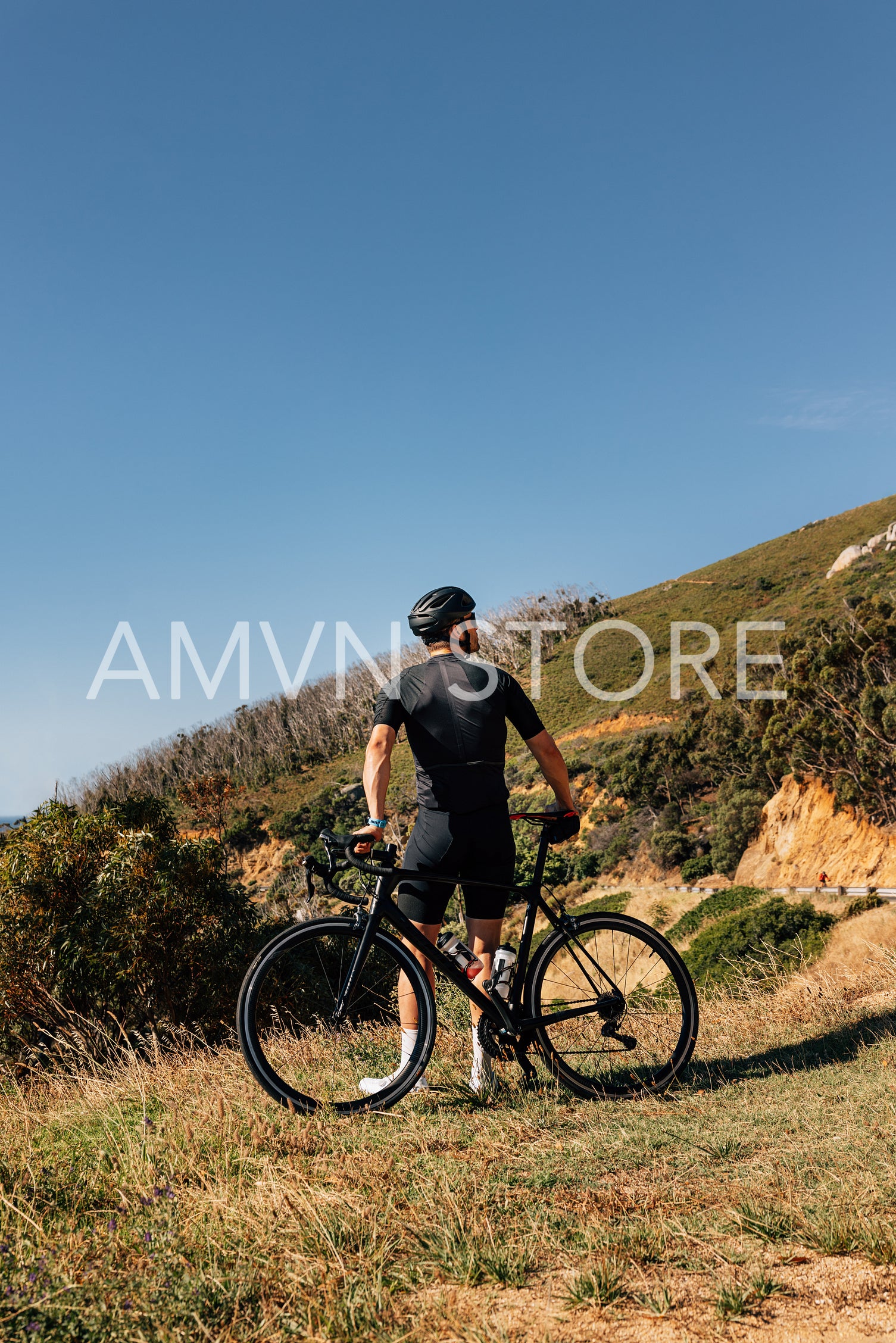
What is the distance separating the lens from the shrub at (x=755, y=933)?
64.5 feet

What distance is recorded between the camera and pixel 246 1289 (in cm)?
205

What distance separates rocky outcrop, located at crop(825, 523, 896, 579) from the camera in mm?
67062

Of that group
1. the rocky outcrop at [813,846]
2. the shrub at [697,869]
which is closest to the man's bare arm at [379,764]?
the rocky outcrop at [813,846]

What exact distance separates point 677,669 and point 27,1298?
215ft

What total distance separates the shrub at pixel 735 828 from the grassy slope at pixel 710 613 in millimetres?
15985

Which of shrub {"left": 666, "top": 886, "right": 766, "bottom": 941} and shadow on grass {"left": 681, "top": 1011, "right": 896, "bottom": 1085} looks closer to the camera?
shadow on grass {"left": 681, "top": 1011, "right": 896, "bottom": 1085}

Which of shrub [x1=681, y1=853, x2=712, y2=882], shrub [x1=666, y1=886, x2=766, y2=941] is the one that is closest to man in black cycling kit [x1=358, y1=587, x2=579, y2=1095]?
shrub [x1=666, y1=886, x2=766, y2=941]

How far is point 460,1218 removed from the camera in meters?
2.34

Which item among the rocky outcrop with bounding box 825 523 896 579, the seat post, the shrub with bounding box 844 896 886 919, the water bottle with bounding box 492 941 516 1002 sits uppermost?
the rocky outcrop with bounding box 825 523 896 579

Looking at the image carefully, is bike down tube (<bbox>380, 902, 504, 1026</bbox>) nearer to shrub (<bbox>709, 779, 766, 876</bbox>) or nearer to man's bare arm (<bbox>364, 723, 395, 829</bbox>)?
man's bare arm (<bbox>364, 723, 395, 829</bbox>)

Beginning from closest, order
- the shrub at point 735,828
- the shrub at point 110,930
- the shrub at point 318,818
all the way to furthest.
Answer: the shrub at point 110,930 < the shrub at point 735,828 < the shrub at point 318,818

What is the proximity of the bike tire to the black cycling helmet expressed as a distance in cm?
140

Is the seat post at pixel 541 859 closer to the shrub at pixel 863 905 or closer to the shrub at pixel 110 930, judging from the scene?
the shrub at pixel 110 930

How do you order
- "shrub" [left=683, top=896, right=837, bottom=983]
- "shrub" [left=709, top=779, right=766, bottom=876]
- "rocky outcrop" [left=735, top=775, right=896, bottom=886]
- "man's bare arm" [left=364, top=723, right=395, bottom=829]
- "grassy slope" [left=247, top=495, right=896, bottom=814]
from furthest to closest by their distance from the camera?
1. "grassy slope" [left=247, top=495, right=896, bottom=814]
2. "shrub" [left=709, top=779, right=766, bottom=876]
3. "rocky outcrop" [left=735, top=775, right=896, bottom=886]
4. "shrub" [left=683, top=896, right=837, bottom=983]
5. "man's bare arm" [left=364, top=723, right=395, bottom=829]
